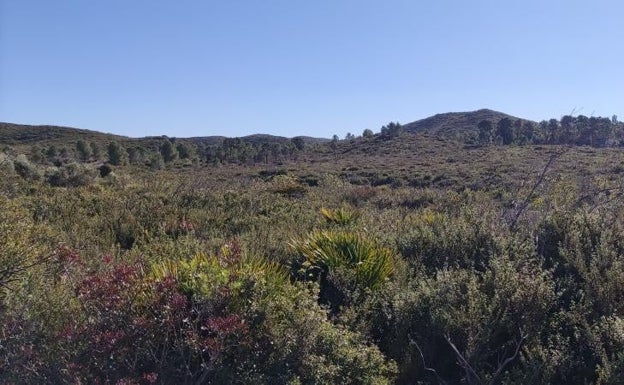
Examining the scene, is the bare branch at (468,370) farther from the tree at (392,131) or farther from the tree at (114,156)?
the tree at (392,131)

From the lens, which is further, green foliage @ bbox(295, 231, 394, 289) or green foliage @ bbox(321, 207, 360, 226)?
green foliage @ bbox(321, 207, 360, 226)

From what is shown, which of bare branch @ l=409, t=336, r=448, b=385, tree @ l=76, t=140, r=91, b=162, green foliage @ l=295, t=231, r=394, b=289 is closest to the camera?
bare branch @ l=409, t=336, r=448, b=385

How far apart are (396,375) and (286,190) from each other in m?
18.0

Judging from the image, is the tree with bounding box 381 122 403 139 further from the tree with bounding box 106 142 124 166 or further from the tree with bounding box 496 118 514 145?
the tree with bounding box 106 142 124 166

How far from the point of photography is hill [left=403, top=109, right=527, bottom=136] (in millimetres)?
123875

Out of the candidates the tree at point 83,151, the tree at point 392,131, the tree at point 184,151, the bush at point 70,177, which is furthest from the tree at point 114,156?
the tree at point 392,131

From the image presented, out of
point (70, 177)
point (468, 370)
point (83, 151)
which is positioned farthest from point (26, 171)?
point (83, 151)

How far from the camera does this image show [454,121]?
135250mm

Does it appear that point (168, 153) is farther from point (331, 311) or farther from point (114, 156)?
point (331, 311)

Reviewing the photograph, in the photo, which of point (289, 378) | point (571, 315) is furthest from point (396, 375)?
point (571, 315)

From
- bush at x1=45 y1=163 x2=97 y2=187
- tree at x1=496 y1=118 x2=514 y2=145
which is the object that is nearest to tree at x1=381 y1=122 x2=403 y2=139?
tree at x1=496 y1=118 x2=514 y2=145

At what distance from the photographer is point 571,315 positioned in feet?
15.1

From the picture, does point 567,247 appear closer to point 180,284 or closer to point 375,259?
point 375,259

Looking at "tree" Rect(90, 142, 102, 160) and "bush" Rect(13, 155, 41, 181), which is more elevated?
"tree" Rect(90, 142, 102, 160)
